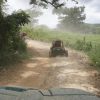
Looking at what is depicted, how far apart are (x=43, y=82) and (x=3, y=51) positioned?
19.5 feet

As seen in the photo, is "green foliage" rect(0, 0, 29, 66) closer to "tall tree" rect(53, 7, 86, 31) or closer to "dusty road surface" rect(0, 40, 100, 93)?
"dusty road surface" rect(0, 40, 100, 93)

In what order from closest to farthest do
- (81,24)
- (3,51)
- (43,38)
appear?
1. (3,51)
2. (43,38)
3. (81,24)

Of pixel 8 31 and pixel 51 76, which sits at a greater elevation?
pixel 8 31

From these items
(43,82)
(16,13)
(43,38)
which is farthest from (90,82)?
(43,38)

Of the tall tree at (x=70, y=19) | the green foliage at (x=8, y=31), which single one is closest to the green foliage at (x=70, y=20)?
the tall tree at (x=70, y=19)

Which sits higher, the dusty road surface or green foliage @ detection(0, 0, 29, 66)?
green foliage @ detection(0, 0, 29, 66)

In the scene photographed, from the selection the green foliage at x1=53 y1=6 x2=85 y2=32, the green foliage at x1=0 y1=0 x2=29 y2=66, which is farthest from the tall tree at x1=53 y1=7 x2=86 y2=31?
the green foliage at x1=0 y1=0 x2=29 y2=66

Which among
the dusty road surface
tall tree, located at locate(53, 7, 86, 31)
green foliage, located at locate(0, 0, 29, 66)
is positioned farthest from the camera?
tall tree, located at locate(53, 7, 86, 31)

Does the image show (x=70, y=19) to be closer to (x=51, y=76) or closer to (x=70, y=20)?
(x=70, y=20)

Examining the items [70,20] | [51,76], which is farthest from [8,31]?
[70,20]

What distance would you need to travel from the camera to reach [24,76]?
52.2 feet

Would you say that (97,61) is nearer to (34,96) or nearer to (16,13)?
(16,13)

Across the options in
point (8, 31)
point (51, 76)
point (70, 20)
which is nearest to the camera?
point (51, 76)

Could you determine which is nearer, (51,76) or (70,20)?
(51,76)
